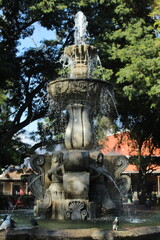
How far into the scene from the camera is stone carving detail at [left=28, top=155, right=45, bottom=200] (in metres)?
9.50

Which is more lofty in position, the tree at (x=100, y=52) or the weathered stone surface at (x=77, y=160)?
the tree at (x=100, y=52)

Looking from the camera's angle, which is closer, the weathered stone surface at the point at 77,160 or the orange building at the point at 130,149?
the weathered stone surface at the point at 77,160

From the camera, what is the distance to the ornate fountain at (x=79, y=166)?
8.23 meters

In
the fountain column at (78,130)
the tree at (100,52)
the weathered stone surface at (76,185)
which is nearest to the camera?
the weathered stone surface at (76,185)

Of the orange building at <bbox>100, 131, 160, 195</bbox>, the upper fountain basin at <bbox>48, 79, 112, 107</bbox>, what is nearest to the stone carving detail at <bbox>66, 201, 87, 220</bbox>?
the upper fountain basin at <bbox>48, 79, 112, 107</bbox>

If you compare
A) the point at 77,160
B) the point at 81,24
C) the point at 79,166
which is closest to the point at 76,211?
the point at 79,166

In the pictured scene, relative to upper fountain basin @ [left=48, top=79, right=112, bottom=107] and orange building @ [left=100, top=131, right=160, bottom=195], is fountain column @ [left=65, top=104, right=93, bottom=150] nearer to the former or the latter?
upper fountain basin @ [left=48, top=79, right=112, bottom=107]

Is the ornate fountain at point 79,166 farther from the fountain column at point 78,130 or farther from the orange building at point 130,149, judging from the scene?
the orange building at point 130,149

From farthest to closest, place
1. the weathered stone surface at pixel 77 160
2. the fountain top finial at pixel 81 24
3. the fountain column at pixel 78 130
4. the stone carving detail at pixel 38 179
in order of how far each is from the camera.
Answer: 1. the fountain top finial at pixel 81 24
2. the stone carving detail at pixel 38 179
3. the fountain column at pixel 78 130
4. the weathered stone surface at pixel 77 160

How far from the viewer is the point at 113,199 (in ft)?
30.6

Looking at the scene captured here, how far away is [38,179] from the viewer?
952 centimetres

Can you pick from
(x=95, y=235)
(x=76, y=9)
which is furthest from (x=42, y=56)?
(x=95, y=235)

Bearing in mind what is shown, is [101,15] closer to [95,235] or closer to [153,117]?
[153,117]

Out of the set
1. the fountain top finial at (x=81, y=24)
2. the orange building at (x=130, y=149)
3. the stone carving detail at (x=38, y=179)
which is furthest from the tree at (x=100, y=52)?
the stone carving detail at (x=38, y=179)
